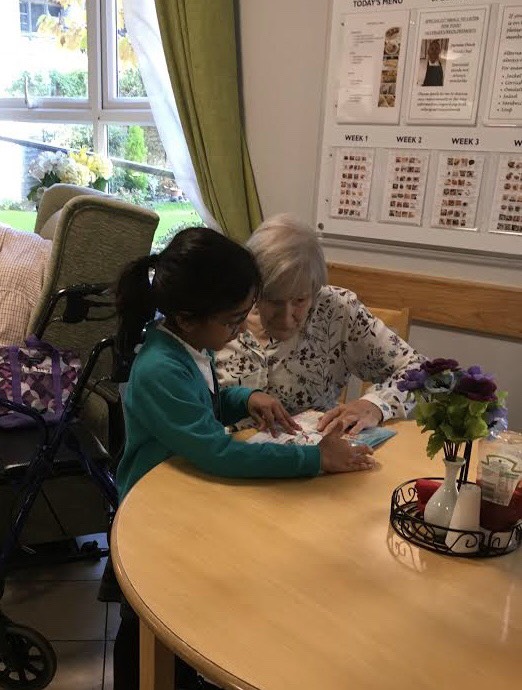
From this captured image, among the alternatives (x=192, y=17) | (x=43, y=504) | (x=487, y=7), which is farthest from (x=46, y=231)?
(x=487, y=7)

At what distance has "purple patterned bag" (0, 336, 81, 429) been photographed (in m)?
1.98

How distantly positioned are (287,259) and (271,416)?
1.20 ft

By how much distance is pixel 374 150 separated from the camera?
234 cm

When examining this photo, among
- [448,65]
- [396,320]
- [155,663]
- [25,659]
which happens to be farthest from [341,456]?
[448,65]

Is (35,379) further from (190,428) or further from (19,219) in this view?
(19,219)

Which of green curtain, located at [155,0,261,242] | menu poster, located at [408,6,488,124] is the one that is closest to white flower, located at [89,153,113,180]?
green curtain, located at [155,0,261,242]

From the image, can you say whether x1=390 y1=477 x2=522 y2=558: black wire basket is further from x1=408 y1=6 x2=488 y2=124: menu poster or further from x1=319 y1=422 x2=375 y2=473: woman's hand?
x1=408 y1=6 x2=488 y2=124: menu poster

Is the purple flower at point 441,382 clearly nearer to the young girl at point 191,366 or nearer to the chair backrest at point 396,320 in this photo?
the young girl at point 191,366

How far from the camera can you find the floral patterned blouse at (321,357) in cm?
169

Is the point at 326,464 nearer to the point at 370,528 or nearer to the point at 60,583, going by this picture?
the point at 370,528

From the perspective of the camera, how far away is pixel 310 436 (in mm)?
1423

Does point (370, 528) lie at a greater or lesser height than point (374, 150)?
lesser

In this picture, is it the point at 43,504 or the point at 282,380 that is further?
the point at 43,504

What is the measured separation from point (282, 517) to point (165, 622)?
1.01 feet
